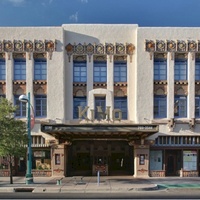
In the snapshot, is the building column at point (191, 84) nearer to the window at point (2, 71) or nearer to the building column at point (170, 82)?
the building column at point (170, 82)

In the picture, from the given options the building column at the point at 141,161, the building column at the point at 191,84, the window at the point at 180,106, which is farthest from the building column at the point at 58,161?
the building column at the point at 191,84

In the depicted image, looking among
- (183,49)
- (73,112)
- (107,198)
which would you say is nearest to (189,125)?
(183,49)

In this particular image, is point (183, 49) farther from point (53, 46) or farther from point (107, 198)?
point (107, 198)

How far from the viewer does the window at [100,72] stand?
29297 mm

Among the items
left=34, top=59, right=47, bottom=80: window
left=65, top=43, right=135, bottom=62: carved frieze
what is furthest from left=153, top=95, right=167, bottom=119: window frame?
left=34, top=59, right=47, bottom=80: window

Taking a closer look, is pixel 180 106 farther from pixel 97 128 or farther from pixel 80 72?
pixel 80 72

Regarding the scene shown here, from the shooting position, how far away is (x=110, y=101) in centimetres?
2894

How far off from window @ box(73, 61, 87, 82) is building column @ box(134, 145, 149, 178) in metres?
8.25

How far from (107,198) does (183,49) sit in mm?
17127

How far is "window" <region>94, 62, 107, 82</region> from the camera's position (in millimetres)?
29297

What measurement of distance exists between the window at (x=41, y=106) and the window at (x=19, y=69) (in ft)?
8.00

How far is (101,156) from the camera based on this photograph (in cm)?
2959

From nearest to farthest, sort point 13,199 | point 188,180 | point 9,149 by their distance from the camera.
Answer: point 13,199 → point 9,149 → point 188,180

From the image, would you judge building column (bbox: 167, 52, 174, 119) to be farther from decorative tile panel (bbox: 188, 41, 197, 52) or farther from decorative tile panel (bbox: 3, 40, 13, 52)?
decorative tile panel (bbox: 3, 40, 13, 52)
